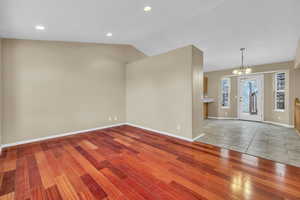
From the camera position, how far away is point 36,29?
279 cm

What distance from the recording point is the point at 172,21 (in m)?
3.25

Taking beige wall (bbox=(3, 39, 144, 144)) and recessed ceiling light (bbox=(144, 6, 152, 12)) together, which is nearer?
recessed ceiling light (bbox=(144, 6, 152, 12))

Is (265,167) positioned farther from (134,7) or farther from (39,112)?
(39,112)

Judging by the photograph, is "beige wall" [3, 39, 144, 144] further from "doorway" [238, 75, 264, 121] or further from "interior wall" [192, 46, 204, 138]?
"doorway" [238, 75, 264, 121]

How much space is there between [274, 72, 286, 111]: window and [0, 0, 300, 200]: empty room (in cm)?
3

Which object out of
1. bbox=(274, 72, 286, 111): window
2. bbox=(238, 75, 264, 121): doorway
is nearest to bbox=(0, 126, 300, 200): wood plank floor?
bbox=(274, 72, 286, 111): window

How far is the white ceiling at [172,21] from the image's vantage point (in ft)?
7.50

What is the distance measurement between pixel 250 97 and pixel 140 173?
6.49 m

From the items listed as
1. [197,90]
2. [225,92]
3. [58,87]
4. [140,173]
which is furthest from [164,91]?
[225,92]

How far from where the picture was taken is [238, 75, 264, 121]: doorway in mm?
5699

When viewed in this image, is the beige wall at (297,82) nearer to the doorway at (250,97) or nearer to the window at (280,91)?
the window at (280,91)

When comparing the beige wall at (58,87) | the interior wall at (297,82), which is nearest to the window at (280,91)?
the interior wall at (297,82)

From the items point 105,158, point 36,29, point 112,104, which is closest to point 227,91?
point 112,104

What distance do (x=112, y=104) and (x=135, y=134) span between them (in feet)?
5.31
